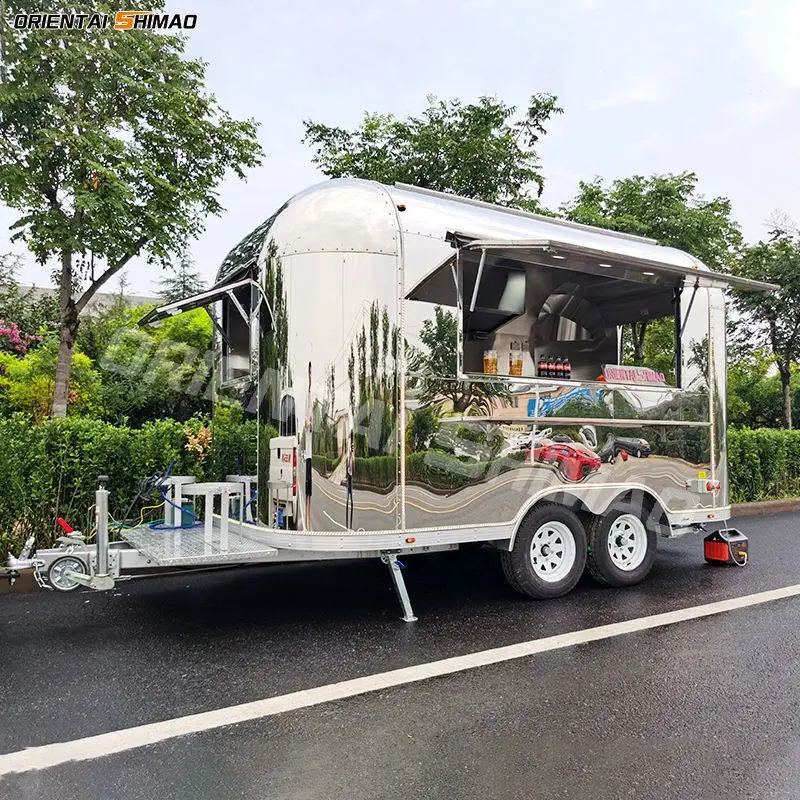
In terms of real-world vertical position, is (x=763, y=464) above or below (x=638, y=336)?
below

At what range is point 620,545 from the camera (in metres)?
6.59

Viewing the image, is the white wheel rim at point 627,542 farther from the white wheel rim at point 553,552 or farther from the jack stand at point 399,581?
the jack stand at point 399,581

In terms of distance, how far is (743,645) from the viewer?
5059 mm

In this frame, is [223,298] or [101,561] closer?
[101,561]

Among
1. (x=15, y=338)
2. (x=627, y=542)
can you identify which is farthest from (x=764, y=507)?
(x=15, y=338)

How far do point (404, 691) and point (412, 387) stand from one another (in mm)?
2123

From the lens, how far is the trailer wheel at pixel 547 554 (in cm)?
586

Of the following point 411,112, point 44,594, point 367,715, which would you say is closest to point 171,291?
point 411,112

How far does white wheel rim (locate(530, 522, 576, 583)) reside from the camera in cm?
600

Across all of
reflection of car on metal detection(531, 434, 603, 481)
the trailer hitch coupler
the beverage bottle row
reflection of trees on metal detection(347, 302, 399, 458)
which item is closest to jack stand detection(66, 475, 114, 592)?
the trailer hitch coupler

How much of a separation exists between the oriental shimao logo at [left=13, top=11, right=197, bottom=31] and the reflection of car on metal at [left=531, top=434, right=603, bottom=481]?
7.18m

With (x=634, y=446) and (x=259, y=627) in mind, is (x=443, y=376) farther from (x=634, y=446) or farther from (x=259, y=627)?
(x=259, y=627)

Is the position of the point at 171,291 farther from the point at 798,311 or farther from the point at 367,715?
the point at 367,715

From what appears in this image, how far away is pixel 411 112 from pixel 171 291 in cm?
1225
